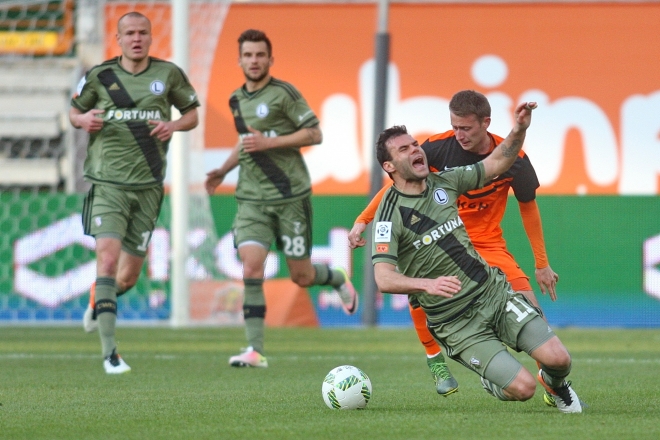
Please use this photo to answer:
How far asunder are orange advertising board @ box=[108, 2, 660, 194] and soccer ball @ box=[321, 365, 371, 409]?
12.5 meters

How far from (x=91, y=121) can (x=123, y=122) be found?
0.27 metres

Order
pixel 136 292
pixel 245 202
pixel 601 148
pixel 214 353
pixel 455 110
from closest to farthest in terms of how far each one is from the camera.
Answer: pixel 455 110 → pixel 245 202 → pixel 214 353 → pixel 136 292 → pixel 601 148

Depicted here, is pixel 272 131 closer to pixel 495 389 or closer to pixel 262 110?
pixel 262 110

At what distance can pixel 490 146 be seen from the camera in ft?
20.5

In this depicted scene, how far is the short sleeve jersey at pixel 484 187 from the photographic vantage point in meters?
6.19

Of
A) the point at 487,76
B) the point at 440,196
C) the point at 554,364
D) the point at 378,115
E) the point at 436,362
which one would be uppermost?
the point at 487,76

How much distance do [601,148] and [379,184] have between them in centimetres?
561

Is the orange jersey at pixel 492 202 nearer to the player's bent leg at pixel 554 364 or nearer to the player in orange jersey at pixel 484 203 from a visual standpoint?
the player in orange jersey at pixel 484 203

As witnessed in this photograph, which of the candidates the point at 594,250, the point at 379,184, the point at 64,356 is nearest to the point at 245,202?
the point at 64,356

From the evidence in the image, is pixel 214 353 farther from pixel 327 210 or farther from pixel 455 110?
pixel 327 210

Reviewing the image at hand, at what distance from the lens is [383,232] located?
5.40 m

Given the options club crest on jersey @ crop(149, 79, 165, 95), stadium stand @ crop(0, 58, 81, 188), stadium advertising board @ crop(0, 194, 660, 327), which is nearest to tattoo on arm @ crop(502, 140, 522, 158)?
club crest on jersey @ crop(149, 79, 165, 95)

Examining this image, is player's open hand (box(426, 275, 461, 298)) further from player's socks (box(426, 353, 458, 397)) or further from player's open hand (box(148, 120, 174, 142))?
player's open hand (box(148, 120, 174, 142))

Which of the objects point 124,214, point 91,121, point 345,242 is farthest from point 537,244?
point 345,242
